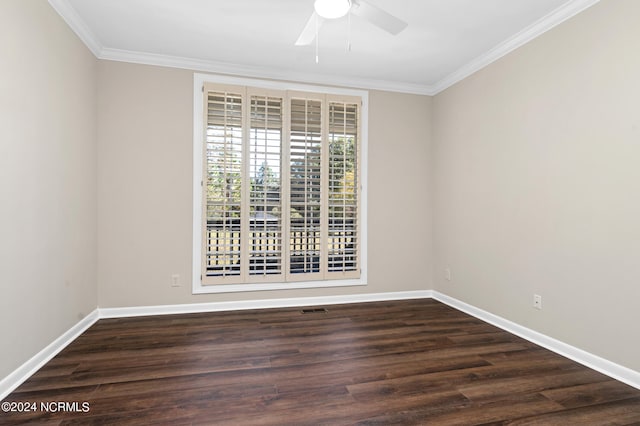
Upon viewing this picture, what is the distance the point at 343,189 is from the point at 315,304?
1396 millimetres

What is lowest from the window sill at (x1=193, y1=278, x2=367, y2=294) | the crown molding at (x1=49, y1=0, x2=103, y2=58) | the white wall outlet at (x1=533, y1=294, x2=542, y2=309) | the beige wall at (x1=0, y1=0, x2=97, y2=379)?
the window sill at (x1=193, y1=278, x2=367, y2=294)

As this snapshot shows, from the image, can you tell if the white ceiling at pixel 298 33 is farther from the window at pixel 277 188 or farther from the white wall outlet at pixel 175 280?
the white wall outlet at pixel 175 280

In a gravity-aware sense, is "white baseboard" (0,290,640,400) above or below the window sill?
below

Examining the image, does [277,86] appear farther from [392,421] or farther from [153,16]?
[392,421]

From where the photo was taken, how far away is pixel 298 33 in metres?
3.02

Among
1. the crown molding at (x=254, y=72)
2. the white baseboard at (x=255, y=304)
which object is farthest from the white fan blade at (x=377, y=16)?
the white baseboard at (x=255, y=304)

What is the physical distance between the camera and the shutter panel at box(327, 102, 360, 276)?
3977mm

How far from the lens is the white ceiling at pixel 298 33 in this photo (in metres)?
2.60

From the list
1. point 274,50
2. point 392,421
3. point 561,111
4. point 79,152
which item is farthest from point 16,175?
point 561,111

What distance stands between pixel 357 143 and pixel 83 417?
3.44m

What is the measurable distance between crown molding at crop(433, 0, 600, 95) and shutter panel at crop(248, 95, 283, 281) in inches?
79.9

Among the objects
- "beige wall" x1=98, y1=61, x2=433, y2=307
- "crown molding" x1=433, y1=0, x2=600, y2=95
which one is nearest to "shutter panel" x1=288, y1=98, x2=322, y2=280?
"beige wall" x1=98, y1=61, x2=433, y2=307

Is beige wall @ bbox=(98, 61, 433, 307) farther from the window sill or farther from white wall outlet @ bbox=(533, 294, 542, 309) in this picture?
white wall outlet @ bbox=(533, 294, 542, 309)

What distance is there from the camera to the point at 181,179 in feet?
11.7
